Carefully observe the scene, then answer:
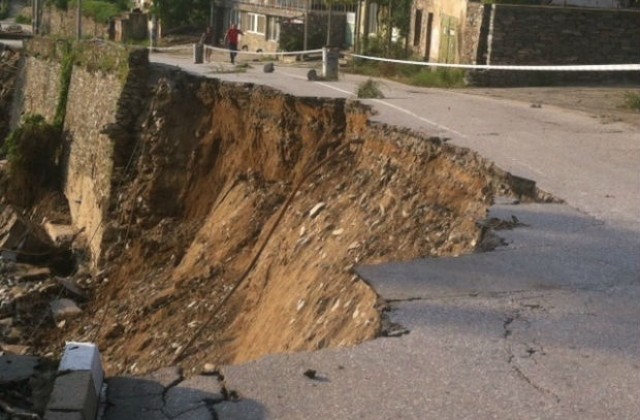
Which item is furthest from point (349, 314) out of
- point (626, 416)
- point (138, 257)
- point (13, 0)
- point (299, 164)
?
point (13, 0)

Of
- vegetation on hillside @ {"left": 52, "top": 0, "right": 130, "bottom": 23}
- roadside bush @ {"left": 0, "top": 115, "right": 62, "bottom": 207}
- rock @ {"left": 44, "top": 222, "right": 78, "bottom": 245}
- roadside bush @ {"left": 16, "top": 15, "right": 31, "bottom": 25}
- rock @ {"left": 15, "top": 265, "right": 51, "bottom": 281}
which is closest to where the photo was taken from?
rock @ {"left": 15, "top": 265, "right": 51, "bottom": 281}

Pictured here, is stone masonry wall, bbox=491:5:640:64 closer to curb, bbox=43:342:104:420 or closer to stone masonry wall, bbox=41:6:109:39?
curb, bbox=43:342:104:420

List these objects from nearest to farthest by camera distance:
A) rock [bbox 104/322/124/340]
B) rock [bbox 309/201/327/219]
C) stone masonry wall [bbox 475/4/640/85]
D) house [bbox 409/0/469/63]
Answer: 1. rock [bbox 309/201/327/219]
2. rock [bbox 104/322/124/340]
3. stone masonry wall [bbox 475/4/640/85]
4. house [bbox 409/0/469/63]

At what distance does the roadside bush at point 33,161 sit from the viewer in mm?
27875

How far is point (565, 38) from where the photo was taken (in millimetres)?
30766

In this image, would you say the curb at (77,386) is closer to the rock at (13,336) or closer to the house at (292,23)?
the rock at (13,336)

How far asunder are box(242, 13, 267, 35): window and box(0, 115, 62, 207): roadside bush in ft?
89.8

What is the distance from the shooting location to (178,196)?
865 inches

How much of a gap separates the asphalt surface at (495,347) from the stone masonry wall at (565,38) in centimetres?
1975

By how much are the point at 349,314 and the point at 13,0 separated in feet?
282

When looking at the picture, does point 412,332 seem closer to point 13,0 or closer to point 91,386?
point 91,386

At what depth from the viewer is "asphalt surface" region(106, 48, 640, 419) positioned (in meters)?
6.24

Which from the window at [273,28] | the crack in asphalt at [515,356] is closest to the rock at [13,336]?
the crack in asphalt at [515,356]

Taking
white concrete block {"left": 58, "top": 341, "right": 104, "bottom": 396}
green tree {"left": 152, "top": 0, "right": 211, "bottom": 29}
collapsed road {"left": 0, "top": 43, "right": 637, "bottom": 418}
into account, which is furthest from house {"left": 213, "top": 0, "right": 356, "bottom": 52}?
white concrete block {"left": 58, "top": 341, "right": 104, "bottom": 396}
